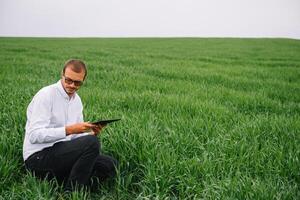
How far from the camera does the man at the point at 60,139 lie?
3.80 metres

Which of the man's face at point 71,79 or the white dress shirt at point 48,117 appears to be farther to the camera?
the man's face at point 71,79

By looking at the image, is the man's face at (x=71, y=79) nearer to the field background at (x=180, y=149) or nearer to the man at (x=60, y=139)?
the man at (x=60, y=139)

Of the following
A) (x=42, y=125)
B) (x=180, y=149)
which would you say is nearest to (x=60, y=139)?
(x=42, y=125)

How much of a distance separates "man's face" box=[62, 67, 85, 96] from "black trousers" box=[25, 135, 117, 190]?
1.86ft

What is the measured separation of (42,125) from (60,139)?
25 centimetres

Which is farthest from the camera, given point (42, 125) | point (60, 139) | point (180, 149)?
point (180, 149)

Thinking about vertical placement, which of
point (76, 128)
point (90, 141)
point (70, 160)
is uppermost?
point (76, 128)

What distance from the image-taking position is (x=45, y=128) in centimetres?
379

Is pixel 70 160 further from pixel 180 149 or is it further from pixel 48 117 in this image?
pixel 180 149

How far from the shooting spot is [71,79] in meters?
3.95

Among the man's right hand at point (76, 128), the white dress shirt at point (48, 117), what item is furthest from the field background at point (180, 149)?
the man's right hand at point (76, 128)

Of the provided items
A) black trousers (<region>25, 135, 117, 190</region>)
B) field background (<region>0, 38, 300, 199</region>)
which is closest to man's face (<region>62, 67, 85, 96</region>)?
black trousers (<region>25, 135, 117, 190</region>)

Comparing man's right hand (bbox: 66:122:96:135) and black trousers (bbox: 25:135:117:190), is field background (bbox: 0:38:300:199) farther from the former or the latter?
man's right hand (bbox: 66:122:96:135)

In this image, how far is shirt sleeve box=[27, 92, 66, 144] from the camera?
3734mm
